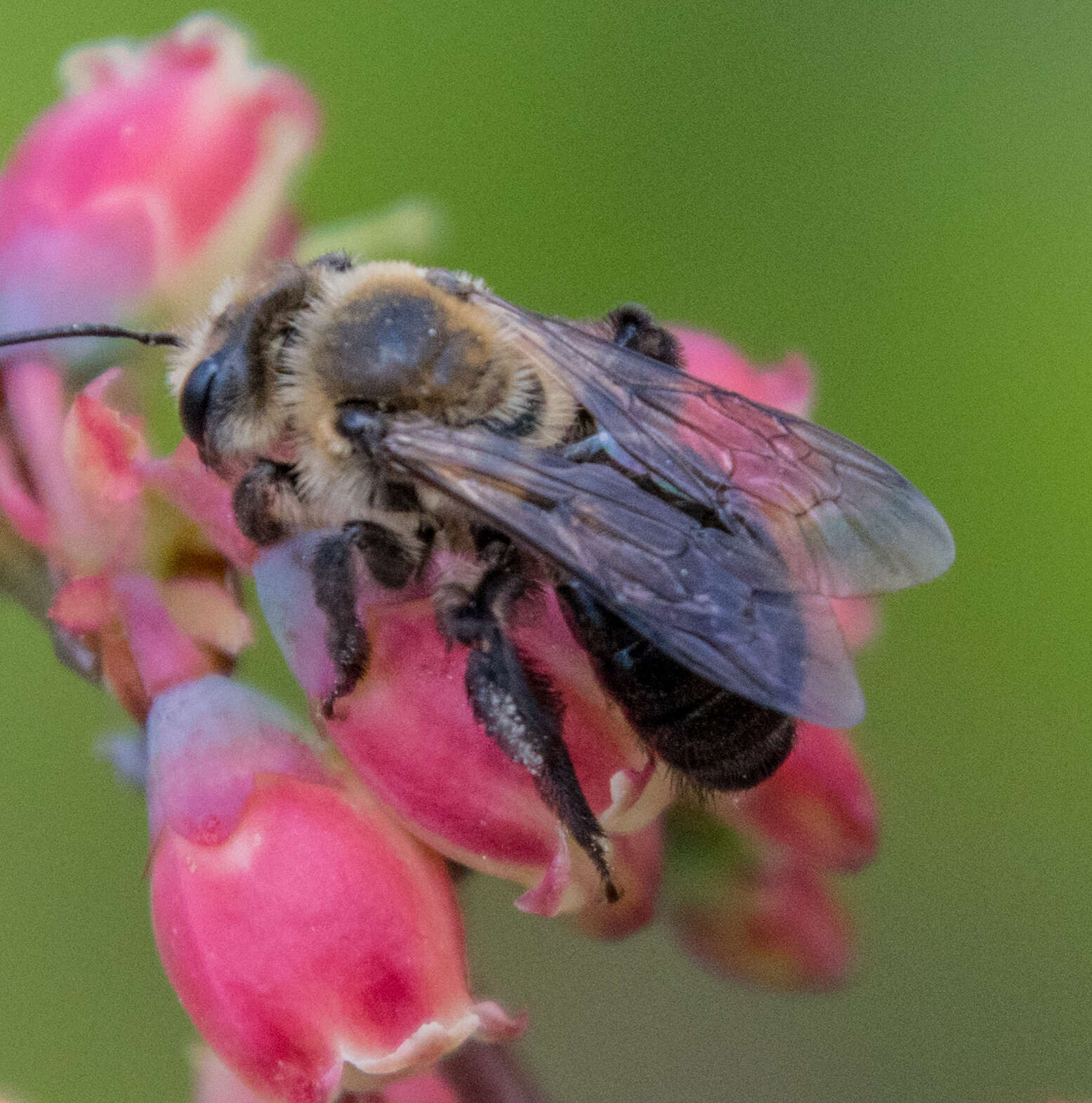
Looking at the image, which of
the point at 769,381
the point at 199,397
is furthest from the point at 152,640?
the point at 769,381

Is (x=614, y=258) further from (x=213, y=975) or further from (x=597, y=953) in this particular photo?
(x=213, y=975)

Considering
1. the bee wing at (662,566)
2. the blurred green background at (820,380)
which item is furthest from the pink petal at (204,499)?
the blurred green background at (820,380)

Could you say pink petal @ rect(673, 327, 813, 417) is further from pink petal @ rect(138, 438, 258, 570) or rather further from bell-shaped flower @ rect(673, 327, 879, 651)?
pink petal @ rect(138, 438, 258, 570)

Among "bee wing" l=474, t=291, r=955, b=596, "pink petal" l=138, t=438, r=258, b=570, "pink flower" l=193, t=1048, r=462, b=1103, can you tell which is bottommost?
"pink flower" l=193, t=1048, r=462, b=1103

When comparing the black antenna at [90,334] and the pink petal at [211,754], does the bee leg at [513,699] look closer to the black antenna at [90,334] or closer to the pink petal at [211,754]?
the pink petal at [211,754]

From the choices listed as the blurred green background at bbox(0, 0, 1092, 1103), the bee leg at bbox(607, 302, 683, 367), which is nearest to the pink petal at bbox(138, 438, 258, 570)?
the bee leg at bbox(607, 302, 683, 367)

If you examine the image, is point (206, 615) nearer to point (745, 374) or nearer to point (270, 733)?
point (270, 733)
